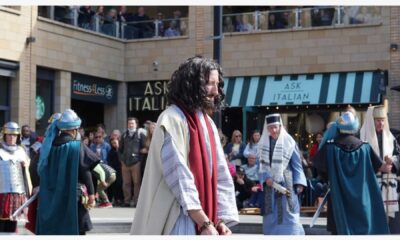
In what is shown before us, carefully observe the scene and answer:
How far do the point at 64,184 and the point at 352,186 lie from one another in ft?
11.5

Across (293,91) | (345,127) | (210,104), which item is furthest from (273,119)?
(293,91)

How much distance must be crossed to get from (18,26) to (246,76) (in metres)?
7.36

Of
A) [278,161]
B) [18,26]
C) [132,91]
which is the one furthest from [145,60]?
[278,161]

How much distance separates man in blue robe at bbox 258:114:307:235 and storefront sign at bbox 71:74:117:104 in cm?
1594

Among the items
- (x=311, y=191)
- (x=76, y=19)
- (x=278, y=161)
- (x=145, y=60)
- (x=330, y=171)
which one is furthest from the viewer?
(x=145, y=60)

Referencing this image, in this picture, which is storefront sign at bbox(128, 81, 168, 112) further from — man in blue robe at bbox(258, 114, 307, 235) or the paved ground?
man in blue robe at bbox(258, 114, 307, 235)

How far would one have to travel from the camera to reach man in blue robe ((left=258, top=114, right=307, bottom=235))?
11.4 metres

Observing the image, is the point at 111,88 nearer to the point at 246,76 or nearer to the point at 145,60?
the point at 145,60

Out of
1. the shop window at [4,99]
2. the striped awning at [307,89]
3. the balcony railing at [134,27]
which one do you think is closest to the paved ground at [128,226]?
the shop window at [4,99]

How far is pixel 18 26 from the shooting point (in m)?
24.7

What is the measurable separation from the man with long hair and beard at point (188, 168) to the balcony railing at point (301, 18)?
21.1m

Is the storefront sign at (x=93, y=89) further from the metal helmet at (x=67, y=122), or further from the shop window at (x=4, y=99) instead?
the metal helmet at (x=67, y=122)

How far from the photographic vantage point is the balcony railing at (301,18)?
2586 cm

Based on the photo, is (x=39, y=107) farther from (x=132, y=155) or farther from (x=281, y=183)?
(x=281, y=183)
